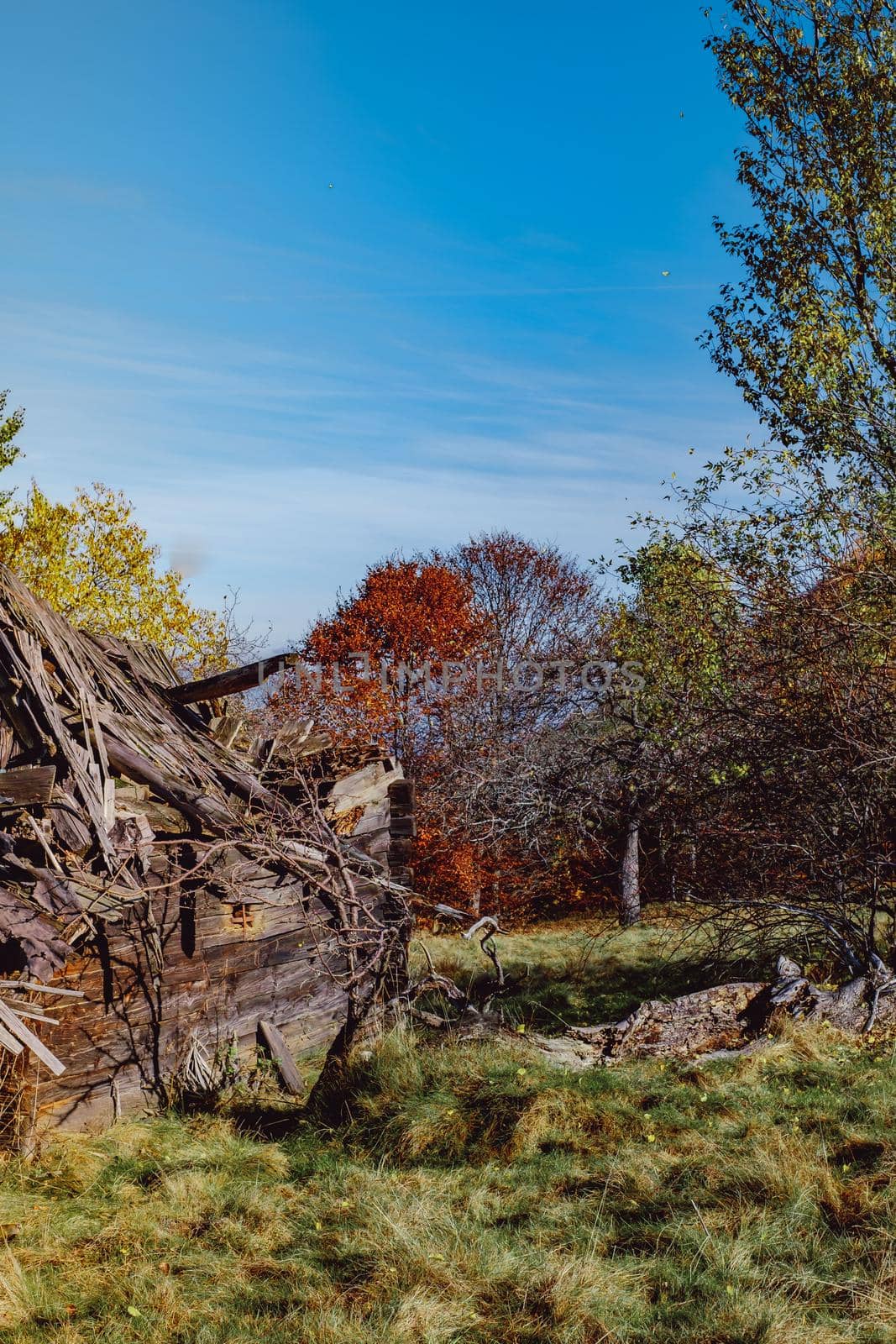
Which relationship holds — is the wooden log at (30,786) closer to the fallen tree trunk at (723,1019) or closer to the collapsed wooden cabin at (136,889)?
the collapsed wooden cabin at (136,889)

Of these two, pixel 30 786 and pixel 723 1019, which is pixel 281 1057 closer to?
pixel 30 786

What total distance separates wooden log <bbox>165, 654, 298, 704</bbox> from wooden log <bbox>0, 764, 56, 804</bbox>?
3281 mm

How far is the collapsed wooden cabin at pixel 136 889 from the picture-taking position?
258 inches

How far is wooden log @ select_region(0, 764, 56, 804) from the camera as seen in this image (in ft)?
21.4

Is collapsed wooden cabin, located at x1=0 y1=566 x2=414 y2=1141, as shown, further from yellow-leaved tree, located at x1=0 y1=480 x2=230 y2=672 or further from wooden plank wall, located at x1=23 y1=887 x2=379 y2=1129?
yellow-leaved tree, located at x1=0 y1=480 x2=230 y2=672

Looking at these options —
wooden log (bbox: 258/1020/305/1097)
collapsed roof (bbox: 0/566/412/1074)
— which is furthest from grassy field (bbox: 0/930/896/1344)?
wooden log (bbox: 258/1020/305/1097)

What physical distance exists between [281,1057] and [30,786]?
12.7 feet

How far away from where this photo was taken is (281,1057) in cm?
883

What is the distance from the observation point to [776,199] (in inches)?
521

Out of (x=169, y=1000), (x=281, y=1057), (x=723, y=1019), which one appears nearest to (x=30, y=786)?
(x=169, y=1000)

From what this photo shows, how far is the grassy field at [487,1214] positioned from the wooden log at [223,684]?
4.10 m

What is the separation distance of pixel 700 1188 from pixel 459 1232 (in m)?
1.43

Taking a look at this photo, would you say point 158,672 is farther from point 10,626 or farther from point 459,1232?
point 459,1232

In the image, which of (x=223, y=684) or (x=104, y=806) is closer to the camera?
(x=104, y=806)
